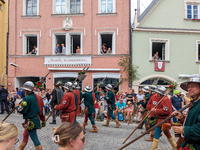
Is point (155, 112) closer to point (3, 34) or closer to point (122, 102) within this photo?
point (122, 102)

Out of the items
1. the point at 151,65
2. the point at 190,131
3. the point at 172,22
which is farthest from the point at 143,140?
the point at 172,22

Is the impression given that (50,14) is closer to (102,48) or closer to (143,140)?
(102,48)

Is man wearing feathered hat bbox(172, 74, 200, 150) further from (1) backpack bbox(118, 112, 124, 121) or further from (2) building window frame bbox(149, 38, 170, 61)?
(2) building window frame bbox(149, 38, 170, 61)

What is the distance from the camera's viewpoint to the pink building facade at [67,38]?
16344 mm

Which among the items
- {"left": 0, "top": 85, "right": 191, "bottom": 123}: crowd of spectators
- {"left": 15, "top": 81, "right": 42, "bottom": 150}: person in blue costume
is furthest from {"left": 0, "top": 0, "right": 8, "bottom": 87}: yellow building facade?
{"left": 15, "top": 81, "right": 42, "bottom": 150}: person in blue costume

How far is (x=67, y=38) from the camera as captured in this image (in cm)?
1691

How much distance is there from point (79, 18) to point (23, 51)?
17.3 feet

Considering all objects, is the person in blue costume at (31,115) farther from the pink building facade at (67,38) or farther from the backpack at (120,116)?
the pink building facade at (67,38)

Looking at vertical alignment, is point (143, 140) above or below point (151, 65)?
below

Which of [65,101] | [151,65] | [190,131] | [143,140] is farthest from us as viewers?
[151,65]

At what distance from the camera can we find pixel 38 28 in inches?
677

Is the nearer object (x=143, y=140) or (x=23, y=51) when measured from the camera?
(x=143, y=140)

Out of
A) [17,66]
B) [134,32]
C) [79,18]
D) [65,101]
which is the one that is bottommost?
[65,101]

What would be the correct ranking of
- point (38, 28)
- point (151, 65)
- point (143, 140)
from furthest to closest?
1. point (38, 28)
2. point (151, 65)
3. point (143, 140)
